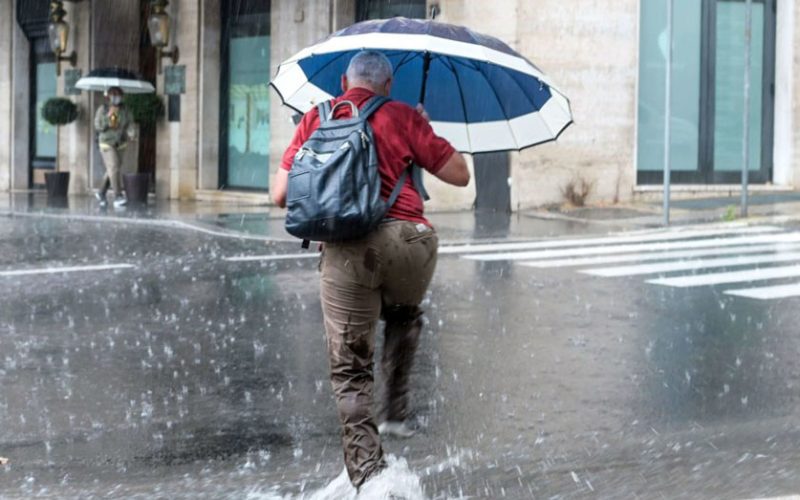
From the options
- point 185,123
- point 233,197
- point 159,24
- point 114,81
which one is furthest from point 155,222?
A: point 159,24

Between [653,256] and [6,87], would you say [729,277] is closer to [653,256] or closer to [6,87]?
[653,256]

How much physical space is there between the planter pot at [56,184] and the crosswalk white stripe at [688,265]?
1583 cm

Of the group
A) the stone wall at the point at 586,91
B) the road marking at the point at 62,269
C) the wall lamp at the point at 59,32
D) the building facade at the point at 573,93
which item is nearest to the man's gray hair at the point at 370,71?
the road marking at the point at 62,269

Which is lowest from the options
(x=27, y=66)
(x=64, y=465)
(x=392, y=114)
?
(x=64, y=465)

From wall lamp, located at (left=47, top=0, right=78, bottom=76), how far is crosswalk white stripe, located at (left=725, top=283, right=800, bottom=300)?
66.5 ft

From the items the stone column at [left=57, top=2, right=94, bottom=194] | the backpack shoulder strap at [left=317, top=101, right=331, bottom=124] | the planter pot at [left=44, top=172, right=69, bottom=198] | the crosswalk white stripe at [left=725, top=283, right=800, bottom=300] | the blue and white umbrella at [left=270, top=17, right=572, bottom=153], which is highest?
the stone column at [left=57, top=2, right=94, bottom=194]

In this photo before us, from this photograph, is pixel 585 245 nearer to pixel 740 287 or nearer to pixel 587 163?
pixel 740 287

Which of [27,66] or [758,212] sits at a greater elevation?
[27,66]

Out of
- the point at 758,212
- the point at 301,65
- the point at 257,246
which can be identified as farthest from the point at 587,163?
the point at 301,65

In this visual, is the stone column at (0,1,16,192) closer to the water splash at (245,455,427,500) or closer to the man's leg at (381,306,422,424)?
the man's leg at (381,306,422,424)

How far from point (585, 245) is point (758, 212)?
4602mm

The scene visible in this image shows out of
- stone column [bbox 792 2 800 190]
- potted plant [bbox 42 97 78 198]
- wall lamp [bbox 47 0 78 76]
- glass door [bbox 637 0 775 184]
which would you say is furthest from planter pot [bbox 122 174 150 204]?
stone column [bbox 792 2 800 190]

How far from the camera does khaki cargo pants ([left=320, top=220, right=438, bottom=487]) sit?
507cm

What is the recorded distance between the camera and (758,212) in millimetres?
19125
